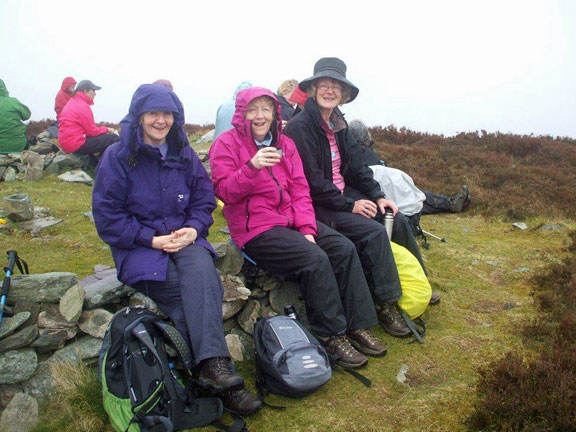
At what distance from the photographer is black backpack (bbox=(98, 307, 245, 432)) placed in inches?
121

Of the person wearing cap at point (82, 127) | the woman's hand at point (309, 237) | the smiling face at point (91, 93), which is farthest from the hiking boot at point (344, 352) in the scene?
the smiling face at point (91, 93)

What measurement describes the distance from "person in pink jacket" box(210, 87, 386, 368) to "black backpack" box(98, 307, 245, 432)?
1.30 metres

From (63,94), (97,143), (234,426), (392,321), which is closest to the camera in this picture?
(234,426)

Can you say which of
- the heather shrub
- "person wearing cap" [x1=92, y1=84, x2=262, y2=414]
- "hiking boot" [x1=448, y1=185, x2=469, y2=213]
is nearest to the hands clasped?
"person wearing cap" [x1=92, y1=84, x2=262, y2=414]

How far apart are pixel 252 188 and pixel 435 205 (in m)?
6.70

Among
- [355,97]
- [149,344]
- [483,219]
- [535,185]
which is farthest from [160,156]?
[535,185]

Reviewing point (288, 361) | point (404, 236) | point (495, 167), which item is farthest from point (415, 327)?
point (495, 167)

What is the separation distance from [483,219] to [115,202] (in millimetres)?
8020

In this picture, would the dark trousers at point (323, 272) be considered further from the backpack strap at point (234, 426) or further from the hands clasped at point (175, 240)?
the backpack strap at point (234, 426)

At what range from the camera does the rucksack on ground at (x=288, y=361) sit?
3730mm

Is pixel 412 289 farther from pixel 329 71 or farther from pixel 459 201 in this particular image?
pixel 459 201

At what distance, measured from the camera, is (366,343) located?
4.48 metres

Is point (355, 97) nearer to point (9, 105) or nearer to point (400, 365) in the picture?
point (400, 365)

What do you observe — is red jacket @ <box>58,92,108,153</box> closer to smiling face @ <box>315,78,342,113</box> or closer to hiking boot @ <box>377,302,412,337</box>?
smiling face @ <box>315,78,342,113</box>
